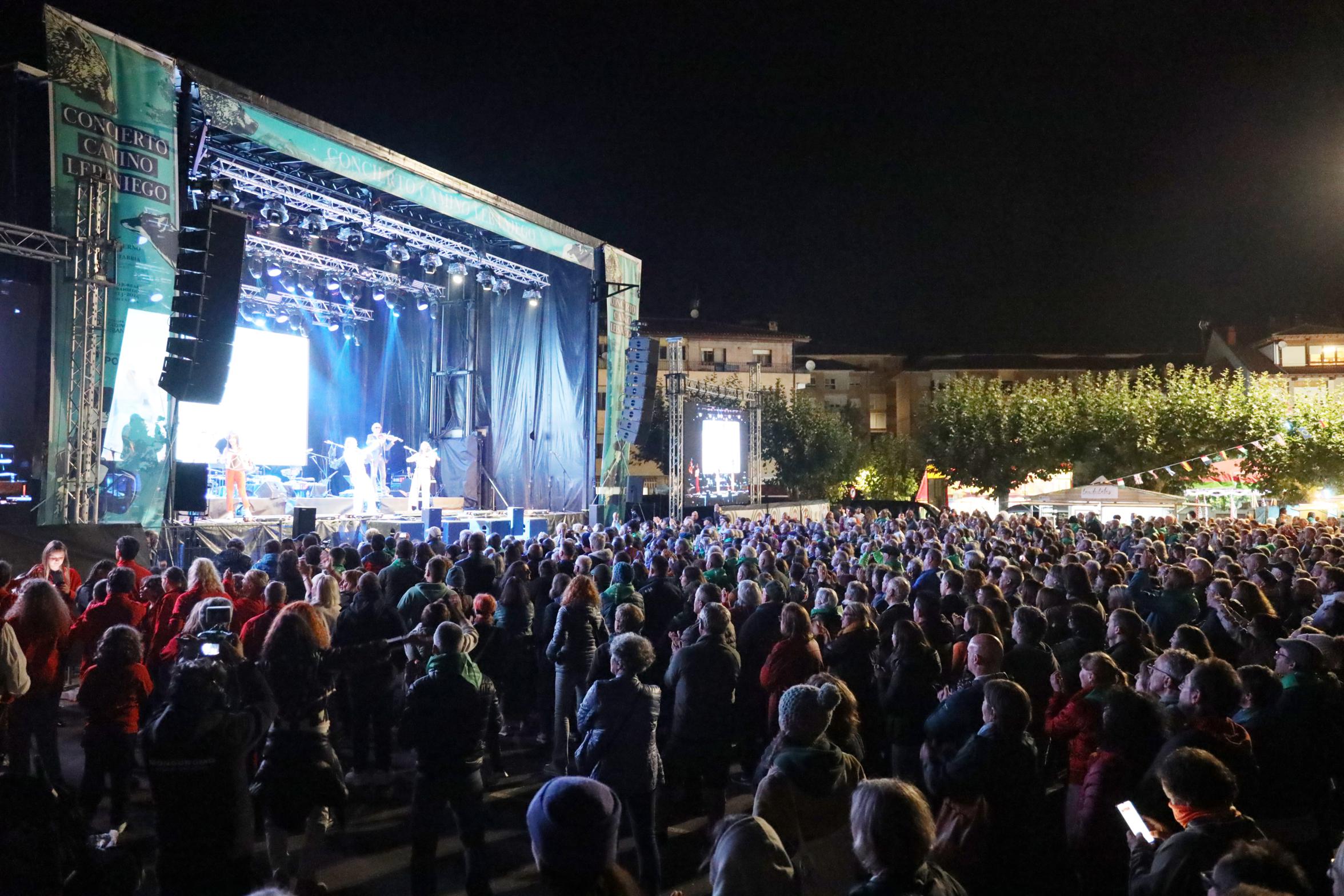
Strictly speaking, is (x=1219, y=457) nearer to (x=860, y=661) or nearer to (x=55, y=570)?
(x=860, y=661)

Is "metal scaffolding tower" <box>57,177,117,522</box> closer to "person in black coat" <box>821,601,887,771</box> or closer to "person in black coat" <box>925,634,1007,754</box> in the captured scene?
"person in black coat" <box>821,601,887,771</box>

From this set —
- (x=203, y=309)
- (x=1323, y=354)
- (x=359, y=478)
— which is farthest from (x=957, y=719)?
(x=1323, y=354)

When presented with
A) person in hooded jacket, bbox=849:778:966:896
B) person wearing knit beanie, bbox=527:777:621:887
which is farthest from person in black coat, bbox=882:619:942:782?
person wearing knit beanie, bbox=527:777:621:887

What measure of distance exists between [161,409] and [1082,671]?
1047 centimetres

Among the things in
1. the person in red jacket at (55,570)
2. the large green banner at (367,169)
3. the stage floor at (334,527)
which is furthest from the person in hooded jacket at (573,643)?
the large green banner at (367,169)

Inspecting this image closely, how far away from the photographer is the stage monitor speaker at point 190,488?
11.0m

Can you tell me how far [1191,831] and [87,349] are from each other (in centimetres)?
1116

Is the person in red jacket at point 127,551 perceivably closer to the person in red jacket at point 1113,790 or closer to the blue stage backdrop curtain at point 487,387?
the person in red jacket at point 1113,790

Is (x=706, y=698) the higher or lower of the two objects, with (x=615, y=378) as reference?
lower

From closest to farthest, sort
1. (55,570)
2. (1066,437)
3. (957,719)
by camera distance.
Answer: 1. (957,719)
2. (55,570)
3. (1066,437)

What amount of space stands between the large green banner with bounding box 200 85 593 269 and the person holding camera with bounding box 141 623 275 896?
10101 millimetres

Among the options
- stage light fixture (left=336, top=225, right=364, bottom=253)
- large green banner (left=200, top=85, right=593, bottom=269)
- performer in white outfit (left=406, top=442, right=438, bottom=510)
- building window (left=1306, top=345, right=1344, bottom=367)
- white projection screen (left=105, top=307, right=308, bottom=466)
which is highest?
building window (left=1306, top=345, right=1344, bottom=367)

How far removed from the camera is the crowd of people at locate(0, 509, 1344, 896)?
2.63 metres

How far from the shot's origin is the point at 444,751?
13.5ft
